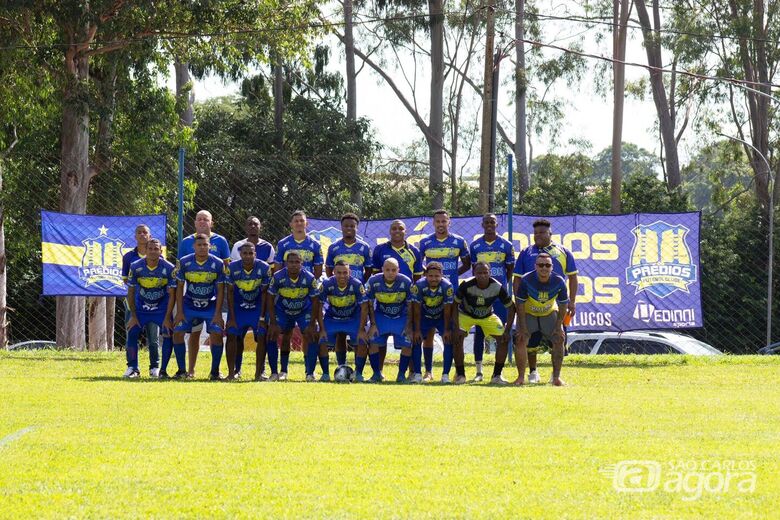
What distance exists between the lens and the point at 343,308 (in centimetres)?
→ 1450

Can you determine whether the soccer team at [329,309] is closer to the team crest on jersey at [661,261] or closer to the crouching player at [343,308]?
the crouching player at [343,308]

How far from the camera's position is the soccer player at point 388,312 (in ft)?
47.2

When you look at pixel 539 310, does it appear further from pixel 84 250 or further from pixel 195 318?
pixel 84 250

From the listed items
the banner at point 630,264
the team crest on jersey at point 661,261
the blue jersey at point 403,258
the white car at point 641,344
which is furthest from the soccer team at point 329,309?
the white car at point 641,344

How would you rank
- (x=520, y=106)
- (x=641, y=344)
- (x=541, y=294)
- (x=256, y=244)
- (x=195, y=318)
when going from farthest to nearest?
1. (x=520, y=106)
2. (x=641, y=344)
3. (x=256, y=244)
4. (x=195, y=318)
5. (x=541, y=294)

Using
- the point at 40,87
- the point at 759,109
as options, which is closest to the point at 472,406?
the point at 40,87

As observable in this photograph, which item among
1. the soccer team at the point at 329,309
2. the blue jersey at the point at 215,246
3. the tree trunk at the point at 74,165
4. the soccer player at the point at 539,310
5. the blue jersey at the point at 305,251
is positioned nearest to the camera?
the soccer player at the point at 539,310

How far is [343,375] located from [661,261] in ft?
19.5

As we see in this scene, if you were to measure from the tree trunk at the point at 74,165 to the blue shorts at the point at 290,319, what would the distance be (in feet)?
22.0

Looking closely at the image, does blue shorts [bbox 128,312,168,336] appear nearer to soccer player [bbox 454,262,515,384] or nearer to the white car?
soccer player [bbox 454,262,515,384]

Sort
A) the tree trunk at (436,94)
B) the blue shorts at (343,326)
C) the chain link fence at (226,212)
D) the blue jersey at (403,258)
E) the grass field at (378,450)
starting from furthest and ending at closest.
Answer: the tree trunk at (436,94)
the chain link fence at (226,212)
the blue jersey at (403,258)
the blue shorts at (343,326)
the grass field at (378,450)

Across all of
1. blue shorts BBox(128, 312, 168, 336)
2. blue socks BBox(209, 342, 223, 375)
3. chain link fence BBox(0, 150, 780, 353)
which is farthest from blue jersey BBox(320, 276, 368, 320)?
chain link fence BBox(0, 150, 780, 353)

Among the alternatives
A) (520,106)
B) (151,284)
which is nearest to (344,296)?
(151,284)

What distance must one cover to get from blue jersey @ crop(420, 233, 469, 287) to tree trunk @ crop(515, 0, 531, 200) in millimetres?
25807
